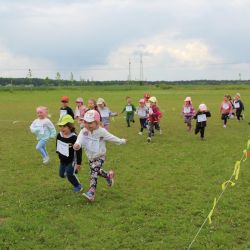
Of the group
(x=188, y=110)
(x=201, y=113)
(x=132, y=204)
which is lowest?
(x=132, y=204)

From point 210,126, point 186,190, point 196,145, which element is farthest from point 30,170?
point 210,126

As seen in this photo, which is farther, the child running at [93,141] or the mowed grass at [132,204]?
the child running at [93,141]

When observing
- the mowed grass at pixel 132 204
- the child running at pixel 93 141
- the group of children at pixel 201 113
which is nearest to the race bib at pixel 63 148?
the child running at pixel 93 141

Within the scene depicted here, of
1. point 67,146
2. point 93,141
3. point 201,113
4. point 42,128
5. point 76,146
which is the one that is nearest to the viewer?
point 76,146

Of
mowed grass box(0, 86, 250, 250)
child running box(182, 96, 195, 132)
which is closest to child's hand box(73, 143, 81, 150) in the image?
mowed grass box(0, 86, 250, 250)

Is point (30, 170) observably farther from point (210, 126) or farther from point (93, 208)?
point (210, 126)

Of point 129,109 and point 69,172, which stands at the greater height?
point 129,109

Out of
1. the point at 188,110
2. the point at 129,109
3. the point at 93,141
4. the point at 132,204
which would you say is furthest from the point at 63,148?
the point at 129,109

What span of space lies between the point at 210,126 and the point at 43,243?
19.5 m

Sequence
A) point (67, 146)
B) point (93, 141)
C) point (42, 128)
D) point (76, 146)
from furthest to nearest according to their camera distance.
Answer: point (42, 128), point (67, 146), point (93, 141), point (76, 146)

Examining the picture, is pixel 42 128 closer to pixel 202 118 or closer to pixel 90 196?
pixel 90 196

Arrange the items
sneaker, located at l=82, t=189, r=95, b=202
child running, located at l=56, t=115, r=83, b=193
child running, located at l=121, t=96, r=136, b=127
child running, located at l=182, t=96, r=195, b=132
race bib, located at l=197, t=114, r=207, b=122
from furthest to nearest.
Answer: child running, located at l=121, t=96, r=136, b=127 → child running, located at l=182, t=96, r=195, b=132 → race bib, located at l=197, t=114, r=207, b=122 → child running, located at l=56, t=115, r=83, b=193 → sneaker, located at l=82, t=189, r=95, b=202

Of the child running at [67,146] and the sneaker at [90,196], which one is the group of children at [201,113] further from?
the sneaker at [90,196]

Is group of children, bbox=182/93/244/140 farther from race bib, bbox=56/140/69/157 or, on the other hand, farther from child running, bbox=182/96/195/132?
race bib, bbox=56/140/69/157
